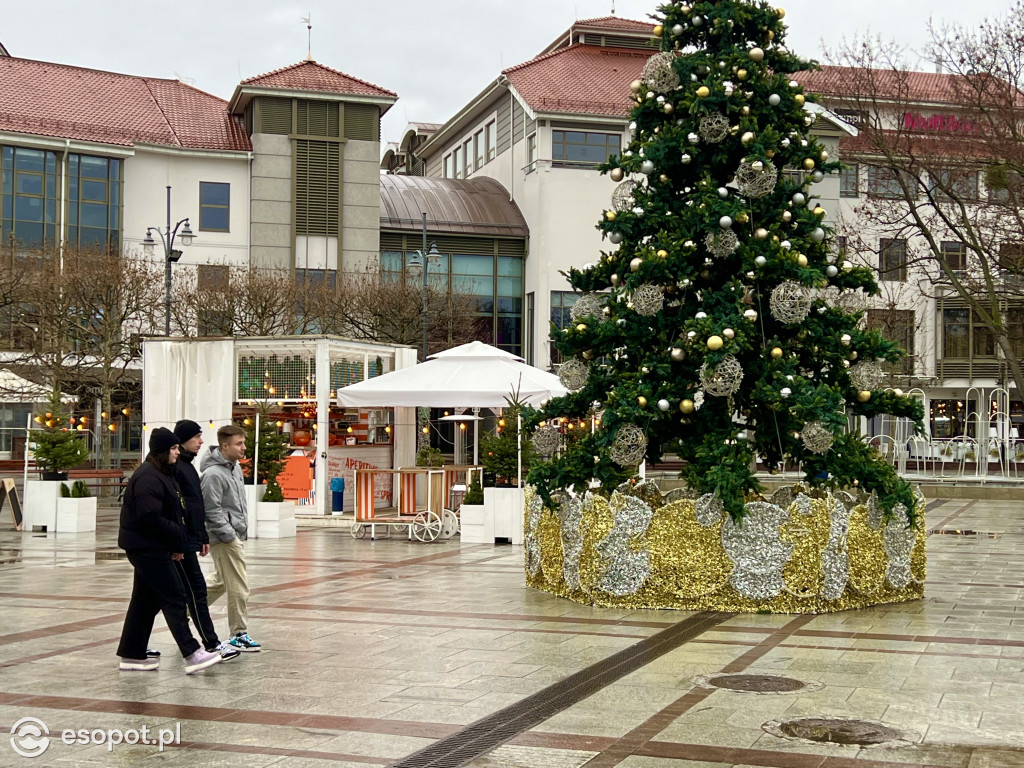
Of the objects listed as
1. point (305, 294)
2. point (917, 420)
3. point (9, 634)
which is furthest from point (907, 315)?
point (9, 634)

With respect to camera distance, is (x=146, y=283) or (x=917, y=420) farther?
(x=146, y=283)

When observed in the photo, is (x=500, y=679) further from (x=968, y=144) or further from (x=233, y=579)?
(x=968, y=144)

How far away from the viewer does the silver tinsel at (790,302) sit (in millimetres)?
11977

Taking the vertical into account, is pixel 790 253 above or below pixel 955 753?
above

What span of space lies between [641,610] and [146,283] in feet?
88.6

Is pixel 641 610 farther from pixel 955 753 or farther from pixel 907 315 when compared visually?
pixel 907 315

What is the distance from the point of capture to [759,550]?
Answer: 1155 cm

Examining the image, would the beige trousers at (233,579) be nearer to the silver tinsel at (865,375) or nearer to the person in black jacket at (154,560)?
the person in black jacket at (154,560)

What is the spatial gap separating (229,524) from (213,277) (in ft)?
105

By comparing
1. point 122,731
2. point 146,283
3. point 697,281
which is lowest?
point 122,731

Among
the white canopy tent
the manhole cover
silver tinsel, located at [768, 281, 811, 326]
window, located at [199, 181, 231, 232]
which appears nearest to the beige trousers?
the manhole cover

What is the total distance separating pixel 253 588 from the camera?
1347 cm

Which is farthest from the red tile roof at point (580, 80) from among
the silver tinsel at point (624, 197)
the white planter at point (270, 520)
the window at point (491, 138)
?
the silver tinsel at point (624, 197)

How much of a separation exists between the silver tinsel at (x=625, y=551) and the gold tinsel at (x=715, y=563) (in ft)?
0.16
